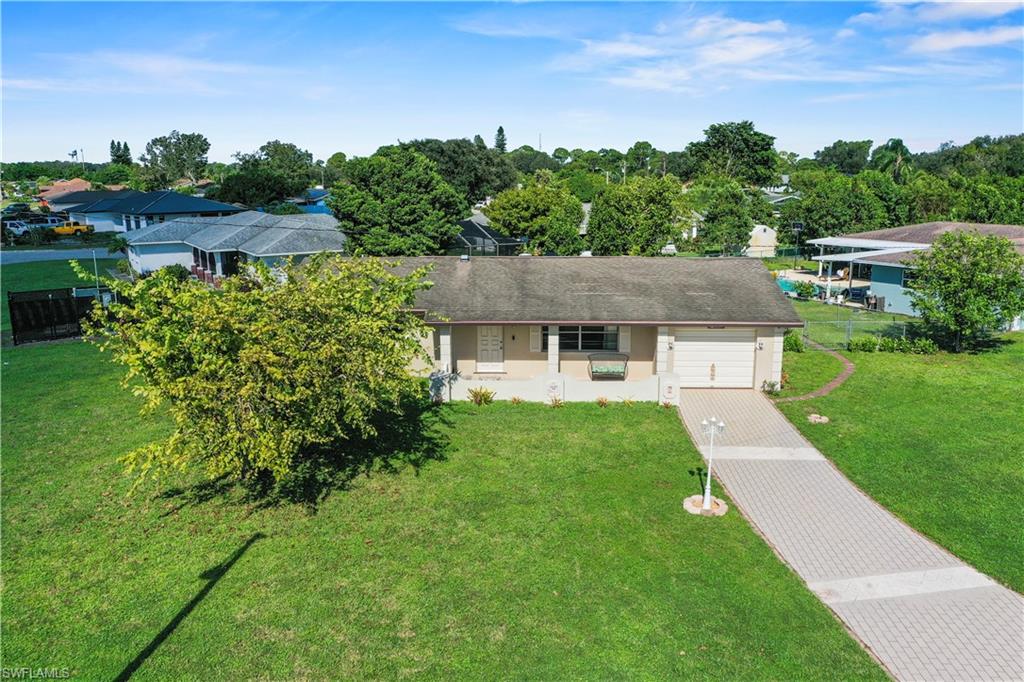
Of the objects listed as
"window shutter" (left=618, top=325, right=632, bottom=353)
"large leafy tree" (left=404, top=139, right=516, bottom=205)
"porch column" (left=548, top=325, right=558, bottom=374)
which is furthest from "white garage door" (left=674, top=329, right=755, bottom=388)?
"large leafy tree" (left=404, top=139, right=516, bottom=205)

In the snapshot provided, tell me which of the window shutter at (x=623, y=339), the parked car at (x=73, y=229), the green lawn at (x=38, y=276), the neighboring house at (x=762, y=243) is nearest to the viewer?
the window shutter at (x=623, y=339)

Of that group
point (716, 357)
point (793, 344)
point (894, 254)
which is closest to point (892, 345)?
point (793, 344)

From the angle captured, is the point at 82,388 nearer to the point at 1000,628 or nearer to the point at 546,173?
the point at 1000,628

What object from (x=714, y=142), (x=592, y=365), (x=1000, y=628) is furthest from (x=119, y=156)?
(x=1000, y=628)

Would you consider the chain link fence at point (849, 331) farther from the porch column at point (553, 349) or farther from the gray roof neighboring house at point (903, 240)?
the porch column at point (553, 349)

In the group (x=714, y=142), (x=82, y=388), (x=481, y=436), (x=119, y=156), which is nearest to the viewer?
(x=481, y=436)

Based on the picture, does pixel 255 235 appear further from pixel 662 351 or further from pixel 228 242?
pixel 662 351

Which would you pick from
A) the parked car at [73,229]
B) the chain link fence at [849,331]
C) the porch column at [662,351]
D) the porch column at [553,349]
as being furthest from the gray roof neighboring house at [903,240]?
the parked car at [73,229]
